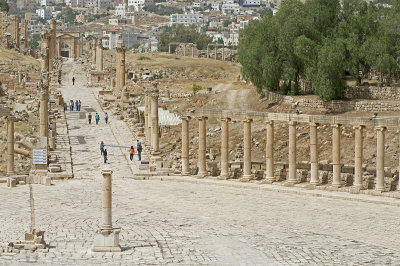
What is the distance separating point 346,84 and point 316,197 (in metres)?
24.4

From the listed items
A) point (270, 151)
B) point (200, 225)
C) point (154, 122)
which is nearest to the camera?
point (200, 225)

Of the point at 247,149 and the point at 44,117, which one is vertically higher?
the point at 44,117

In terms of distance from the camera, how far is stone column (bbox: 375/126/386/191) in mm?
39562

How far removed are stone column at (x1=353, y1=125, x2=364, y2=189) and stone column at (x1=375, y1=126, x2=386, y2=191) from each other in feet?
2.50

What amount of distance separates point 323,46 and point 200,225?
29.3m

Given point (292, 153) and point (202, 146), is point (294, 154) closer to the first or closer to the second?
point (292, 153)

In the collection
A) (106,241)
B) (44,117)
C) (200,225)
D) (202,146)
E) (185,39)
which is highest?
(185,39)

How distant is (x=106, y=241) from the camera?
30.0 meters

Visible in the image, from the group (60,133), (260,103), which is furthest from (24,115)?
(260,103)

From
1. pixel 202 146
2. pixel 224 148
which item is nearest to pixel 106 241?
pixel 224 148

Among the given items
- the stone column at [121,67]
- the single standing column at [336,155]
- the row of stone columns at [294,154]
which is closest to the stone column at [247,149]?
the row of stone columns at [294,154]

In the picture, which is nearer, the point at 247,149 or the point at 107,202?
the point at 107,202

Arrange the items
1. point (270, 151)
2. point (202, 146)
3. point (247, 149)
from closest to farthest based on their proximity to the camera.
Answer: point (270, 151) < point (247, 149) < point (202, 146)

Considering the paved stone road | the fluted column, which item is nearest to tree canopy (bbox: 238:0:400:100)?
the paved stone road
